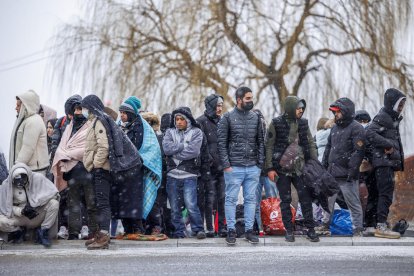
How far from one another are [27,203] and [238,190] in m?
2.87

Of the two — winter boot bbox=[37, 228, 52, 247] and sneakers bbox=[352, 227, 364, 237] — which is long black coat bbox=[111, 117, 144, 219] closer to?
winter boot bbox=[37, 228, 52, 247]

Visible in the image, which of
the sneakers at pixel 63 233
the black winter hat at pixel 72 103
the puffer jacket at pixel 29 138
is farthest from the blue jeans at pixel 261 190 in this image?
the puffer jacket at pixel 29 138

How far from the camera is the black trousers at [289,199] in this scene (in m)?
11.4

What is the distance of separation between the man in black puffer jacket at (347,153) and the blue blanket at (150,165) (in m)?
2.66

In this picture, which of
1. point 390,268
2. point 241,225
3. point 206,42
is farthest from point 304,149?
point 206,42

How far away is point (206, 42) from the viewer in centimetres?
1969

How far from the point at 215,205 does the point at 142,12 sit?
8.83m

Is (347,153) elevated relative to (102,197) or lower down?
elevated

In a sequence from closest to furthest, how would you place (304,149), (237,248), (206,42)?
1. (237,248)
2. (304,149)
3. (206,42)

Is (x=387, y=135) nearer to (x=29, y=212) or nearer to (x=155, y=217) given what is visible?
(x=155, y=217)

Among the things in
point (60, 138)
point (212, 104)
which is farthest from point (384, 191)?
point (60, 138)

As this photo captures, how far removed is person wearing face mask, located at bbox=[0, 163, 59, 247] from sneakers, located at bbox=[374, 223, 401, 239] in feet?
15.2

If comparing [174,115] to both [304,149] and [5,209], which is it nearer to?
[304,149]

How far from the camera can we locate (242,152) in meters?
11.4
